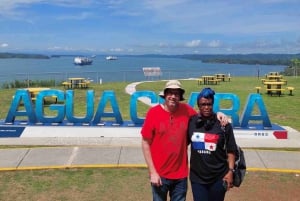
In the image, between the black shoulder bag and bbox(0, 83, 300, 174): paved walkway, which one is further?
bbox(0, 83, 300, 174): paved walkway

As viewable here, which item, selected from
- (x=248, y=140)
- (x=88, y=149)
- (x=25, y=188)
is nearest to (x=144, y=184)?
(x=25, y=188)

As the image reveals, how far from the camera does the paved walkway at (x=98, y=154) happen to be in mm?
8977

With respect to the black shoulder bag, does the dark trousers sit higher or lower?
lower

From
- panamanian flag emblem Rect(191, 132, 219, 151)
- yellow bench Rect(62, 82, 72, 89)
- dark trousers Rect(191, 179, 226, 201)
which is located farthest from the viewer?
yellow bench Rect(62, 82, 72, 89)

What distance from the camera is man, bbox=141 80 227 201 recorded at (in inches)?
181

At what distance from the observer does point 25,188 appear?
7.52m

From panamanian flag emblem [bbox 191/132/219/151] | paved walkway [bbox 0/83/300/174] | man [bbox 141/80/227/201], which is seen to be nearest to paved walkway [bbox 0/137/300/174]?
paved walkway [bbox 0/83/300/174]

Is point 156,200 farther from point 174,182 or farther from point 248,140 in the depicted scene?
point 248,140

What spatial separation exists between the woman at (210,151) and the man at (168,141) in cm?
13

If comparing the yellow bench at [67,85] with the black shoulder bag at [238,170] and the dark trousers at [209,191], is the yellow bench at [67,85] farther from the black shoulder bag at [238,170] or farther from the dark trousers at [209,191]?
Result: the black shoulder bag at [238,170]

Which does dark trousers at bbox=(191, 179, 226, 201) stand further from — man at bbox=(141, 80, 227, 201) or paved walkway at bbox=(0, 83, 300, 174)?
paved walkway at bbox=(0, 83, 300, 174)

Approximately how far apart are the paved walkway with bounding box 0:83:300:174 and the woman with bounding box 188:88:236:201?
4454 millimetres

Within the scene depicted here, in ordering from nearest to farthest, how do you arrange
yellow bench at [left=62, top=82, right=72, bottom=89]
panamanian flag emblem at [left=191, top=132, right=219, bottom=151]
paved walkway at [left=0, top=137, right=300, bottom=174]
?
panamanian flag emblem at [left=191, top=132, right=219, bottom=151], paved walkway at [left=0, top=137, right=300, bottom=174], yellow bench at [left=62, top=82, right=72, bottom=89]

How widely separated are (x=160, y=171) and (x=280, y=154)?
237 inches
